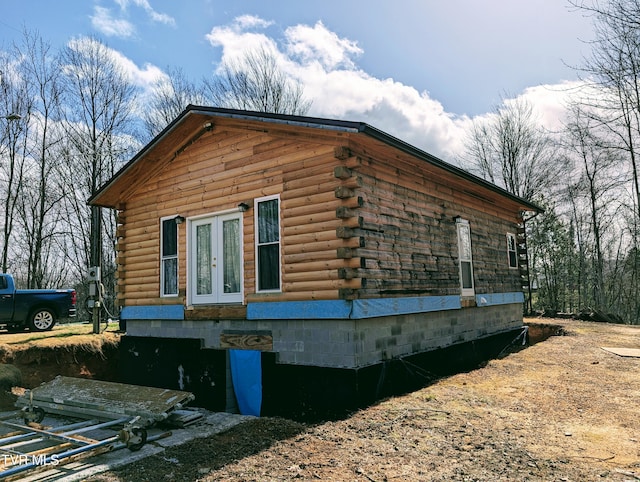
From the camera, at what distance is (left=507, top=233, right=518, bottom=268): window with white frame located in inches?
565

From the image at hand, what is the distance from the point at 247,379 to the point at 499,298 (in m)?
8.15

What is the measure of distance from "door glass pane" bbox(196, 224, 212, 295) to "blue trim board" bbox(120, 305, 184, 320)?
0.73 metres

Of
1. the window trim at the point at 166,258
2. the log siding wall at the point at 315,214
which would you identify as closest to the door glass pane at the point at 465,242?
the log siding wall at the point at 315,214

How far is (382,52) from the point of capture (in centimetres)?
1241

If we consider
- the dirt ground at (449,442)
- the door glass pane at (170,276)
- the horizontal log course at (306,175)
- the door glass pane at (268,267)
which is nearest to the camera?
the dirt ground at (449,442)

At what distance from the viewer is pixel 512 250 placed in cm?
1461

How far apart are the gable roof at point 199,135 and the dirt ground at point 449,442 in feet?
14.0

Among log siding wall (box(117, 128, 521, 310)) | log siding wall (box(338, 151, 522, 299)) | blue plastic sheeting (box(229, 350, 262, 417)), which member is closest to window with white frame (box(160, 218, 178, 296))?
log siding wall (box(117, 128, 521, 310))

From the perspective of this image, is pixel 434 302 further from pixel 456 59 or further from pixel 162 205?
pixel 162 205

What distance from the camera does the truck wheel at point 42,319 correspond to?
1360 cm

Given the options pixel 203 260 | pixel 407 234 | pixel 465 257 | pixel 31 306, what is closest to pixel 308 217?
pixel 407 234

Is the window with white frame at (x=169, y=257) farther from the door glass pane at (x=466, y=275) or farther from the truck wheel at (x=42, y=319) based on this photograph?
the door glass pane at (x=466, y=275)

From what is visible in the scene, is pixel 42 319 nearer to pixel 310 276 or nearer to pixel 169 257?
pixel 169 257

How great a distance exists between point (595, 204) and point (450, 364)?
22.6 m
